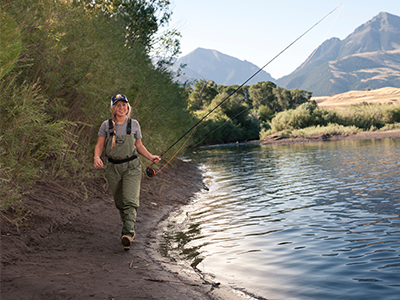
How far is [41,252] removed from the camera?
5004 millimetres

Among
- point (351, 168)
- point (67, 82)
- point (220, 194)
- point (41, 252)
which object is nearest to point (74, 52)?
point (67, 82)

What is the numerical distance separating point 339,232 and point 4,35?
22.2 ft

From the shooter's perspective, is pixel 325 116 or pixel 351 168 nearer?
pixel 351 168

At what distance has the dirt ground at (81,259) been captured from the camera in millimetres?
3783

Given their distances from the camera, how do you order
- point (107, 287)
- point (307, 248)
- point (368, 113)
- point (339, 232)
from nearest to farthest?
point (107, 287) < point (307, 248) < point (339, 232) < point (368, 113)

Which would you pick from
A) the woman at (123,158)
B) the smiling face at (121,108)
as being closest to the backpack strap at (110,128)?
the woman at (123,158)

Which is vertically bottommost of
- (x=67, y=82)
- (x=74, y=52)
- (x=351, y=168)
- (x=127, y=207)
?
(x=351, y=168)

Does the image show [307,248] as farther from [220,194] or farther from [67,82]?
[220,194]

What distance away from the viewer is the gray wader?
5547 mm

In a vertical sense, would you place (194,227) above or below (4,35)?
below

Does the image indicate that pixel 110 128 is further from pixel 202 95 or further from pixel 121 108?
pixel 202 95

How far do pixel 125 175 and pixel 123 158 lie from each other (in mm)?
267

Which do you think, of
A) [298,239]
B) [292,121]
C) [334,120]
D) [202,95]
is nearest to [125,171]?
[298,239]

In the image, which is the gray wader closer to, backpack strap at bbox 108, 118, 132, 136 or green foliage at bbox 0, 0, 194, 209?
backpack strap at bbox 108, 118, 132, 136
